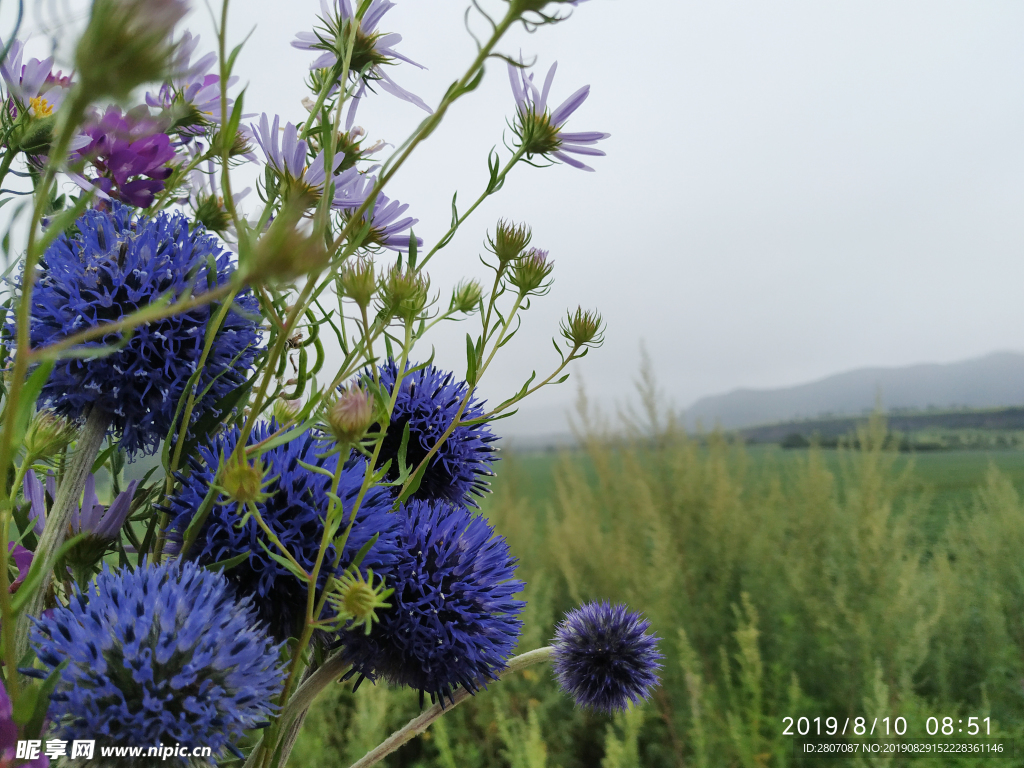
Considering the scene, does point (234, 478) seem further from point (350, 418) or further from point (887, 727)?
point (887, 727)

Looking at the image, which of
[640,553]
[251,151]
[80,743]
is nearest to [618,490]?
[640,553]

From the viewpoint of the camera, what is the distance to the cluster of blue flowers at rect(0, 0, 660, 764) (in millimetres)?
211

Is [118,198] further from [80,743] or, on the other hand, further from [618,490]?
[618,490]

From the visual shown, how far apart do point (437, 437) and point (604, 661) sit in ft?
0.46

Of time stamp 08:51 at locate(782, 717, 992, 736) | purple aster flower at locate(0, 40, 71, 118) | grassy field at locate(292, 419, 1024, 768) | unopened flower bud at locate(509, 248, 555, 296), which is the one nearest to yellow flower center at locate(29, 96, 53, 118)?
purple aster flower at locate(0, 40, 71, 118)

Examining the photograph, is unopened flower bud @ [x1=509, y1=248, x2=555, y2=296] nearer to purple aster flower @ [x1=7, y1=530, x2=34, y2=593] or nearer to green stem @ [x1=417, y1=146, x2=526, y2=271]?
green stem @ [x1=417, y1=146, x2=526, y2=271]

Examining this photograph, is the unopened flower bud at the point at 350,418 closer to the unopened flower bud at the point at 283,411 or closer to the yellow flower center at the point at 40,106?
the unopened flower bud at the point at 283,411

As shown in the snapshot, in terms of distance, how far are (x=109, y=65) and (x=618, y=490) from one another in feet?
Result: 4.33

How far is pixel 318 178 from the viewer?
0.89 ft

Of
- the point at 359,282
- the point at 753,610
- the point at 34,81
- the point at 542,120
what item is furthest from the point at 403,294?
the point at 753,610

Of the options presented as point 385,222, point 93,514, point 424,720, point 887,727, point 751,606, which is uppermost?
point 385,222

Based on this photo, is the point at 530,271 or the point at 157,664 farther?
the point at 530,271

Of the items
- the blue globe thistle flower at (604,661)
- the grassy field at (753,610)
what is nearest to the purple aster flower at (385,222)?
the blue globe thistle flower at (604,661)

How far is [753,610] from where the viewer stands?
1.04 metres
